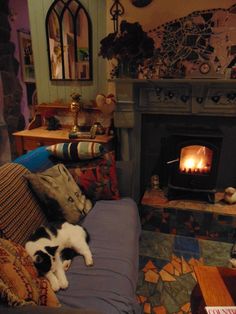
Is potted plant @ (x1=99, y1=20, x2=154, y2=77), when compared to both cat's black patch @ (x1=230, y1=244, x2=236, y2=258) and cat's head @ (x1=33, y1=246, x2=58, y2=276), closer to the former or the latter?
cat's head @ (x1=33, y1=246, x2=58, y2=276)

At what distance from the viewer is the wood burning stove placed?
2146 mm

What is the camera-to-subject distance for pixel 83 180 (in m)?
1.80

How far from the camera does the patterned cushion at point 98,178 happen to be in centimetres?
181

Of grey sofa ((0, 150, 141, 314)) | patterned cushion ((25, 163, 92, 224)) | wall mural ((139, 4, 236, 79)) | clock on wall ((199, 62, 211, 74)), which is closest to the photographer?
grey sofa ((0, 150, 141, 314))

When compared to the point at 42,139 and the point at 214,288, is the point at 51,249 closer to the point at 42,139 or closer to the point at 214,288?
the point at 214,288

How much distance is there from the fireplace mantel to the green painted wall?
50 centimetres

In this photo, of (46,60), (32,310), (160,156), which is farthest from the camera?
(46,60)

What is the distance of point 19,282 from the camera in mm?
855

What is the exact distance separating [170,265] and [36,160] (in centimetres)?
129

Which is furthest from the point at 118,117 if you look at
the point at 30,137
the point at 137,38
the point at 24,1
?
the point at 24,1

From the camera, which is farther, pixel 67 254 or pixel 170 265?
pixel 170 265

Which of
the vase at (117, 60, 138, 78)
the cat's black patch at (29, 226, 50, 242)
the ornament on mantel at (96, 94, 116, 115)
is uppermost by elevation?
the vase at (117, 60, 138, 78)

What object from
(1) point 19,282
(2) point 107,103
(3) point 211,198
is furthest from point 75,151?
(3) point 211,198

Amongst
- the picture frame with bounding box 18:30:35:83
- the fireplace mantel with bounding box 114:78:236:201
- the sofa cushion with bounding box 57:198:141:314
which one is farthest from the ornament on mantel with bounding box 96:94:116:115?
the picture frame with bounding box 18:30:35:83
